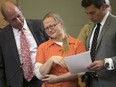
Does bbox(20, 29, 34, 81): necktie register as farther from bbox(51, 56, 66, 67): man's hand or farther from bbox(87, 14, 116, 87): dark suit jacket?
bbox(87, 14, 116, 87): dark suit jacket

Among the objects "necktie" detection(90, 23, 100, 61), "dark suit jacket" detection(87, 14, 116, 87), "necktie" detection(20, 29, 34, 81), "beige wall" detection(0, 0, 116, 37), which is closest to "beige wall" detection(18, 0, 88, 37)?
"beige wall" detection(0, 0, 116, 37)

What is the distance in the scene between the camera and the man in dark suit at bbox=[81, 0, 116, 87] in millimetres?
1838

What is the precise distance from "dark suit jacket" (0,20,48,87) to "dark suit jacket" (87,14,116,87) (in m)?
0.71

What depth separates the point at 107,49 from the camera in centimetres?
185

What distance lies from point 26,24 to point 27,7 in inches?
62.1

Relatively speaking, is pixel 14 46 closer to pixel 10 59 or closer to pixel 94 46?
pixel 10 59

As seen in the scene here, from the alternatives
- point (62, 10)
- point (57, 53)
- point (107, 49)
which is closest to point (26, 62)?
point (57, 53)

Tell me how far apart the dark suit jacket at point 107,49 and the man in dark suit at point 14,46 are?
69 cm

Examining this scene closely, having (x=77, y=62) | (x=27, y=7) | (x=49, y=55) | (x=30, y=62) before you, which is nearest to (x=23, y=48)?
(x=30, y=62)

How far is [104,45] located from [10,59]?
94 centimetres

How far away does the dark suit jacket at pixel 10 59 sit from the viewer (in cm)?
231

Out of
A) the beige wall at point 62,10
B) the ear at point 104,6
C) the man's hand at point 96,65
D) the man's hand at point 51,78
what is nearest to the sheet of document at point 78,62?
the man's hand at point 96,65

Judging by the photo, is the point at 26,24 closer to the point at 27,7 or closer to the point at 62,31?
the point at 62,31

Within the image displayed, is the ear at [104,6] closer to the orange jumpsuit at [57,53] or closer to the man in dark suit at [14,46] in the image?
the orange jumpsuit at [57,53]
